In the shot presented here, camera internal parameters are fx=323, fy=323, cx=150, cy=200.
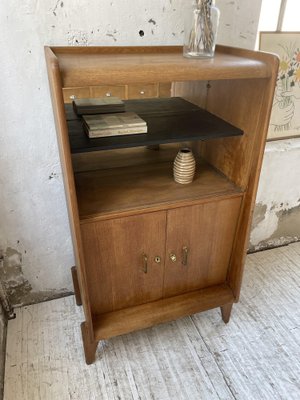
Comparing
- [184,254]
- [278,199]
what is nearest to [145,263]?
[184,254]

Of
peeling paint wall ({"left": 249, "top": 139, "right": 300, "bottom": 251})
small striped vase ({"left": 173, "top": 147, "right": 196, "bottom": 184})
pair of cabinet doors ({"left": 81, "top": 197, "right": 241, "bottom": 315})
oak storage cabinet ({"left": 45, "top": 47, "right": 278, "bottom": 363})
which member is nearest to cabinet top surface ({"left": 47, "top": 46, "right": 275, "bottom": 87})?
oak storage cabinet ({"left": 45, "top": 47, "right": 278, "bottom": 363})

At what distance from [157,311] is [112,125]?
2.50 feet

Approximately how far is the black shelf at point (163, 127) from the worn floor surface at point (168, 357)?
937mm

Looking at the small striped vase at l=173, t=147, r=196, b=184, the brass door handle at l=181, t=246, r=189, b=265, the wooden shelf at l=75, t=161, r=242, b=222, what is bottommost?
the brass door handle at l=181, t=246, r=189, b=265

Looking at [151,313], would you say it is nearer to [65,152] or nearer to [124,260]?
[124,260]

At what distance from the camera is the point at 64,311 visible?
1604mm

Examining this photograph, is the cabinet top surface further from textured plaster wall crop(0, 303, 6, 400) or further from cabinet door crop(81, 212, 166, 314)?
textured plaster wall crop(0, 303, 6, 400)

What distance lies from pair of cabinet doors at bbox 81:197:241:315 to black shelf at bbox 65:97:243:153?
25cm

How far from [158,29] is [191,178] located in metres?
0.57

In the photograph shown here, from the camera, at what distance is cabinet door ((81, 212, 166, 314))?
43.3 inches

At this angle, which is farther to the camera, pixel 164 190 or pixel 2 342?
pixel 2 342

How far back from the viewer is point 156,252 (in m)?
1.22

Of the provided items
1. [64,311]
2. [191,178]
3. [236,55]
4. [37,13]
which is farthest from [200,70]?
[64,311]

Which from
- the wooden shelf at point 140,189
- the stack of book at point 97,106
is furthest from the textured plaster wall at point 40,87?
the wooden shelf at point 140,189
